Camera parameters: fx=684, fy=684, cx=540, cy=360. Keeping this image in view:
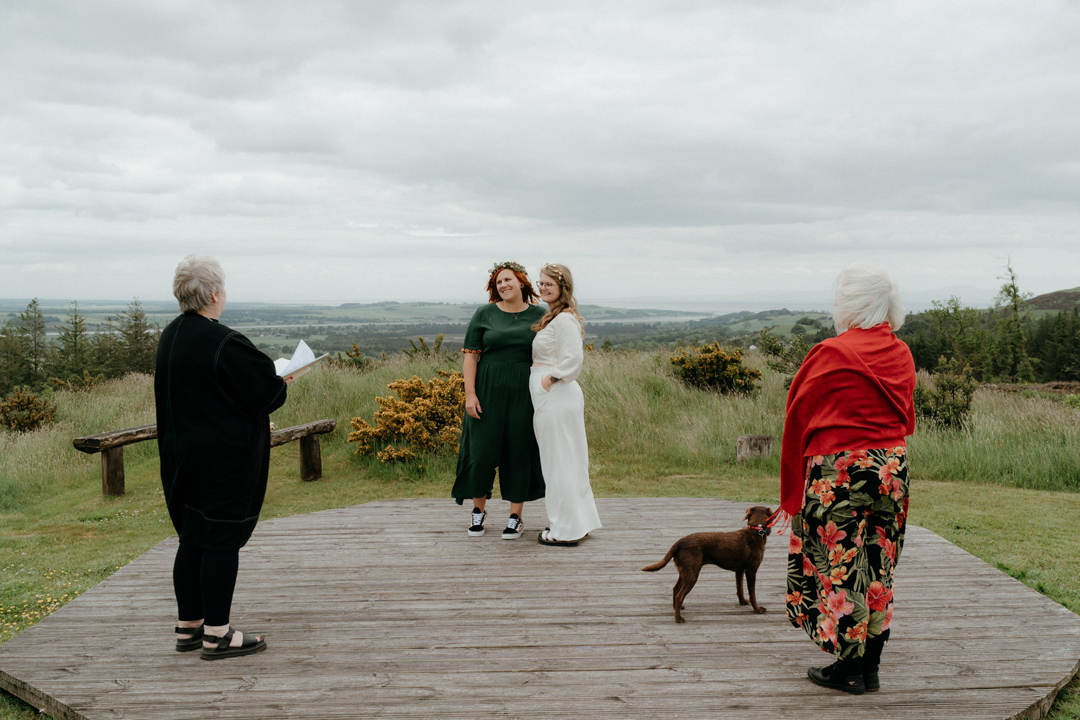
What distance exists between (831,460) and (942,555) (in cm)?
249

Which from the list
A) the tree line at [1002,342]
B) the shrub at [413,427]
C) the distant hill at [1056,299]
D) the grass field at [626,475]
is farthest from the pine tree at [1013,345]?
the distant hill at [1056,299]

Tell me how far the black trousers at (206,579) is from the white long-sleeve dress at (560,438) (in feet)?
7.15

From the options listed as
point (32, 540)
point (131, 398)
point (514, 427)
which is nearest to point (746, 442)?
point (514, 427)

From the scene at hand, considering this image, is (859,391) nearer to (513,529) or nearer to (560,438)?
(560,438)

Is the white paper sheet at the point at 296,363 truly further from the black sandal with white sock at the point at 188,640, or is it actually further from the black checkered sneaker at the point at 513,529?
the black checkered sneaker at the point at 513,529

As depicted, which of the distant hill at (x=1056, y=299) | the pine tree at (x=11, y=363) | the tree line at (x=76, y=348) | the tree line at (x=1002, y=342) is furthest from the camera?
the distant hill at (x=1056, y=299)

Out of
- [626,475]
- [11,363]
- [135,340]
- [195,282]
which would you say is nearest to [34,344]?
[11,363]

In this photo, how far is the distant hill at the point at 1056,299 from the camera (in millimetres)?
48022

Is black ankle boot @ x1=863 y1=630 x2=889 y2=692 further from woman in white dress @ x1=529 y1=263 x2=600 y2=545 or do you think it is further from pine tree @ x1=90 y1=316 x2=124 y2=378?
pine tree @ x1=90 y1=316 x2=124 y2=378

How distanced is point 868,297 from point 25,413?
45.1ft

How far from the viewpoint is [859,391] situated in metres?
2.71

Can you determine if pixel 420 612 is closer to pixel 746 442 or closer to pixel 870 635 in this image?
pixel 870 635

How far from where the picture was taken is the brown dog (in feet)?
11.2

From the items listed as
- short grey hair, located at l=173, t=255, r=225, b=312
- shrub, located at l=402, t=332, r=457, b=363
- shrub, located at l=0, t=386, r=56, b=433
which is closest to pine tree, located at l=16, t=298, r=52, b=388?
shrub, located at l=0, t=386, r=56, b=433
